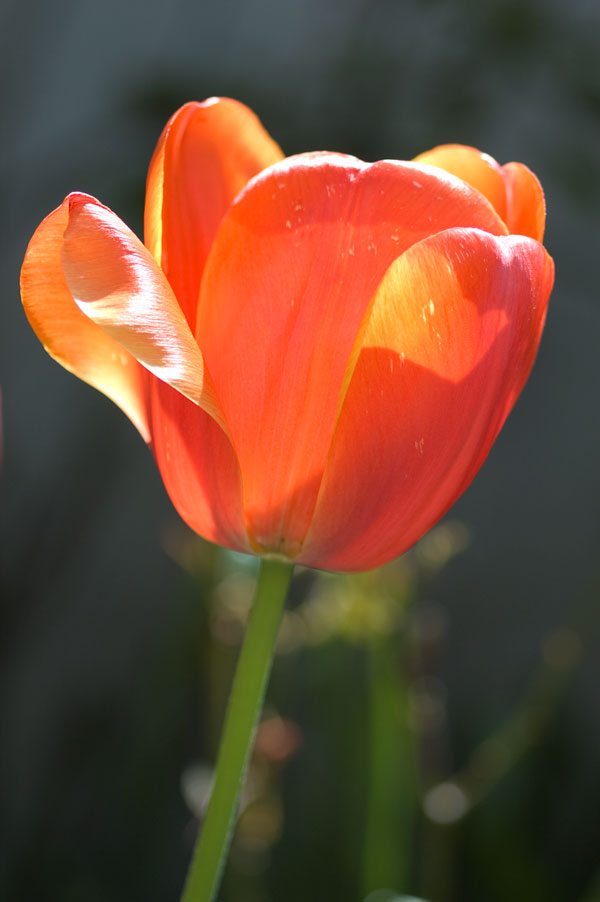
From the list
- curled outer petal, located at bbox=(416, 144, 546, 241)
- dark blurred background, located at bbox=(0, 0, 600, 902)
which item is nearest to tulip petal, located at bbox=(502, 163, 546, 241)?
curled outer petal, located at bbox=(416, 144, 546, 241)

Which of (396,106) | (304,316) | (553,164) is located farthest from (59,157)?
(304,316)

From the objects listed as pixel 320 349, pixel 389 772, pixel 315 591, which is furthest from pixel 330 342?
pixel 315 591

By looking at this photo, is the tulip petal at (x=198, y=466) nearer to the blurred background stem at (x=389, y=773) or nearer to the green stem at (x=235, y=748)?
the green stem at (x=235, y=748)

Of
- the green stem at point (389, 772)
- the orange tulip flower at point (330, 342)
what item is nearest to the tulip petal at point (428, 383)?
the orange tulip flower at point (330, 342)

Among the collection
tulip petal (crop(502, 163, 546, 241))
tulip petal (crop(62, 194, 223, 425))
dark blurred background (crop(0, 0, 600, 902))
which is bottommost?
dark blurred background (crop(0, 0, 600, 902))

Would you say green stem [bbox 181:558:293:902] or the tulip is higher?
the tulip

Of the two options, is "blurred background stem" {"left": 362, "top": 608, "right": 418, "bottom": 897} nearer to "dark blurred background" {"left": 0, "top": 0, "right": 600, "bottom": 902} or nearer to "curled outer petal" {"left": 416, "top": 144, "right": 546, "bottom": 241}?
"dark blurred background" {"left": 0, "top": 0, "right": 600, "bottom": 902}

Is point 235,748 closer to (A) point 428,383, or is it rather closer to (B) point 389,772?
(A) point 428,383

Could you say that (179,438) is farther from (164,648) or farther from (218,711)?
(164,648)
